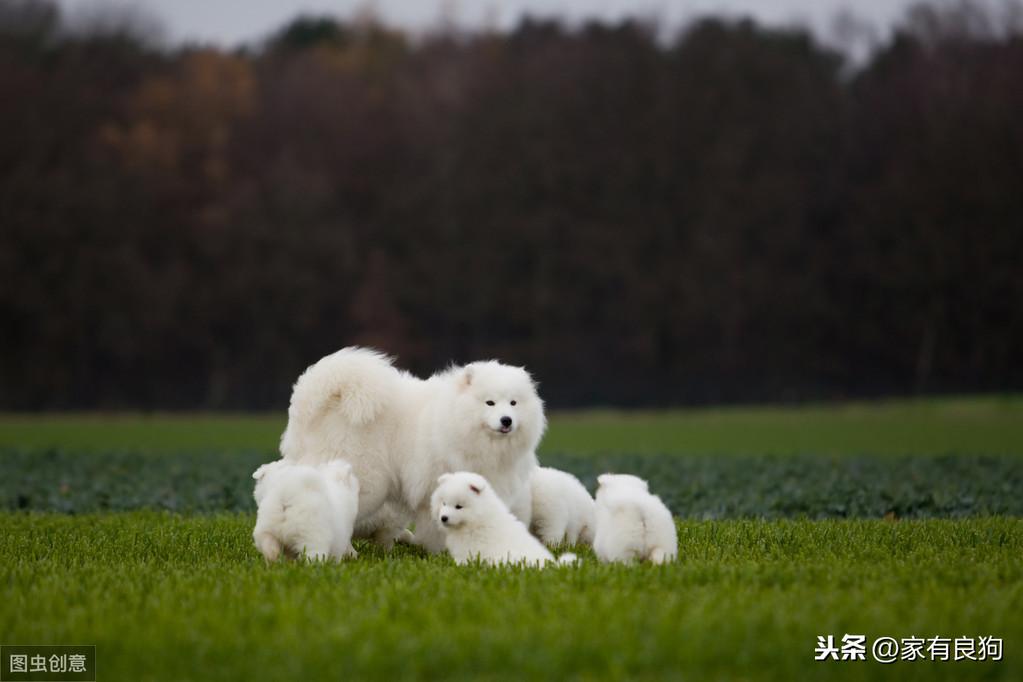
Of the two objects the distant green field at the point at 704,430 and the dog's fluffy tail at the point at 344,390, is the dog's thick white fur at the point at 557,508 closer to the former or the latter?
the dog's fluffy tail at the point at 344,390

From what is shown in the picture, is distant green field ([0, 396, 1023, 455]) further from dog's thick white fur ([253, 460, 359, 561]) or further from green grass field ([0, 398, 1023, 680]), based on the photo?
dog's thick white fur ([253, 460, 359, 561])

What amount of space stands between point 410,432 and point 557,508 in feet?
4.44

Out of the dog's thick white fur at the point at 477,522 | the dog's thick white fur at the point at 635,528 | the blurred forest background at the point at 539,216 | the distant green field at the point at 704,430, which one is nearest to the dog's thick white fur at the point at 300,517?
the dog's thick white fur at the point at 477,522

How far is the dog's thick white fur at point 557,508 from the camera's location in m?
9.27

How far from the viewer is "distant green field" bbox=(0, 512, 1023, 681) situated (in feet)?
15.8

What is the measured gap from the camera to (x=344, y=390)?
28.8 ft

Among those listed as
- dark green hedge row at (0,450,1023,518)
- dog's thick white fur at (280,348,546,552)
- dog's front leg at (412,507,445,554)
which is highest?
dog's thick white fur at (280,348,546,552)

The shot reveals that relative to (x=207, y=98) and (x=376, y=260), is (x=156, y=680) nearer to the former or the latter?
(x=376, y=260)

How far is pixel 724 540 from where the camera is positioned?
8938 millimetres

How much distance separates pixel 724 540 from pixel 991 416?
102ft

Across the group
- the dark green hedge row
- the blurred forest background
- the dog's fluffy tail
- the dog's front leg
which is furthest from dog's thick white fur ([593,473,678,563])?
the blurred forest background

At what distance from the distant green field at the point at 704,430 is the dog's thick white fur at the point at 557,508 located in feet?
44.7

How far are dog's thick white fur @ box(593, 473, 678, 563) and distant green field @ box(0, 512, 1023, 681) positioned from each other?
286 millimetres

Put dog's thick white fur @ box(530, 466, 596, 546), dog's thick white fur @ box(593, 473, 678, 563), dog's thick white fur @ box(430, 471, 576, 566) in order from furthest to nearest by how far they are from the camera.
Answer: dog's thick white fur @ box(530, 466, 596, 546) < dog's thick white fur @ box(430, 471, 576, 566) < dog's thick white fur @ box(593, 473, 678, 563)
